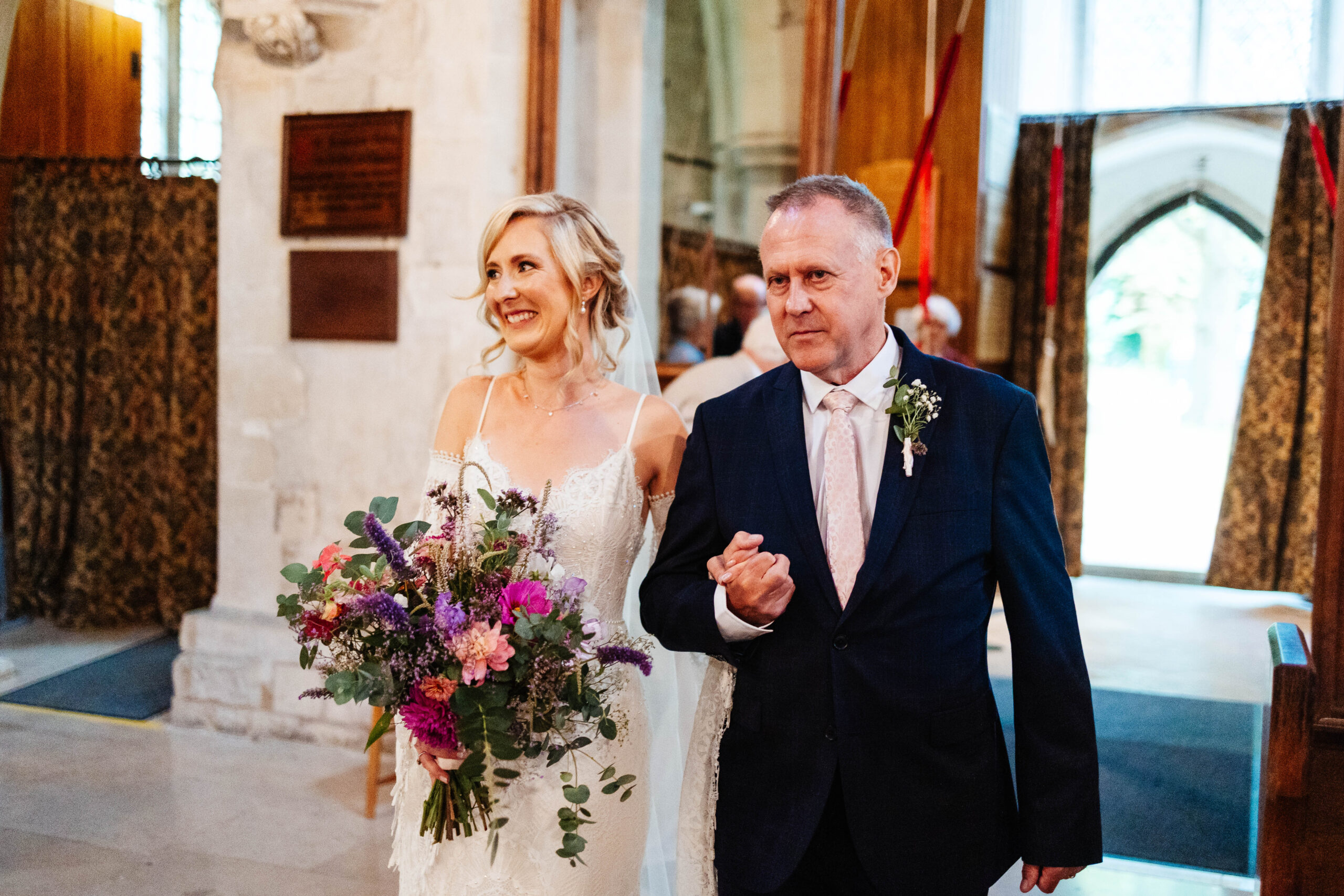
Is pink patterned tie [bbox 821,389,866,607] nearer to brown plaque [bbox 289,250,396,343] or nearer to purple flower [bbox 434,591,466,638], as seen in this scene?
purple flower [bbox 434,591,466,638]

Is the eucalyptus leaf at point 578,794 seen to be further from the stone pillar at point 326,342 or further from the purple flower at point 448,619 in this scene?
the stone pillar at point 326,342

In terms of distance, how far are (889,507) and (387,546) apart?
0.77 metres

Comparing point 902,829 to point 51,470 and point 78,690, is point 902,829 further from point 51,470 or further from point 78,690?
point 51,470

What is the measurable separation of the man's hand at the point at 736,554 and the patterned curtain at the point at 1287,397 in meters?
7.55

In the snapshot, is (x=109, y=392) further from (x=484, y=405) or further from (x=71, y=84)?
(x=484, y=405)

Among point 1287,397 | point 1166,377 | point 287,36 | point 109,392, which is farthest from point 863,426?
point 1166,377

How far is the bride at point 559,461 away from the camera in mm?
2119

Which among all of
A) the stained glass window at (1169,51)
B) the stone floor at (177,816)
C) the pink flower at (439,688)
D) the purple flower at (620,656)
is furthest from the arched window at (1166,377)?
the pink flower at (439,688)

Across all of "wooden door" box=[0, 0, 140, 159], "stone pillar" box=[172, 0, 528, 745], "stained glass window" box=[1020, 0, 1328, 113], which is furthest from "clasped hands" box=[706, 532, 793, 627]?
"stained glass window" box=[1020, 0, 1328, 113]

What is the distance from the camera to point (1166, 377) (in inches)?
390

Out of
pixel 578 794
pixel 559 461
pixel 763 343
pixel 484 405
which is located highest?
pixel 763 343

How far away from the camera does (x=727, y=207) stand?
13.8ft

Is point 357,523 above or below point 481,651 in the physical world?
above

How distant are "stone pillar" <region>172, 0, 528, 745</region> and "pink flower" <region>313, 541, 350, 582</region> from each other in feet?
7.37
